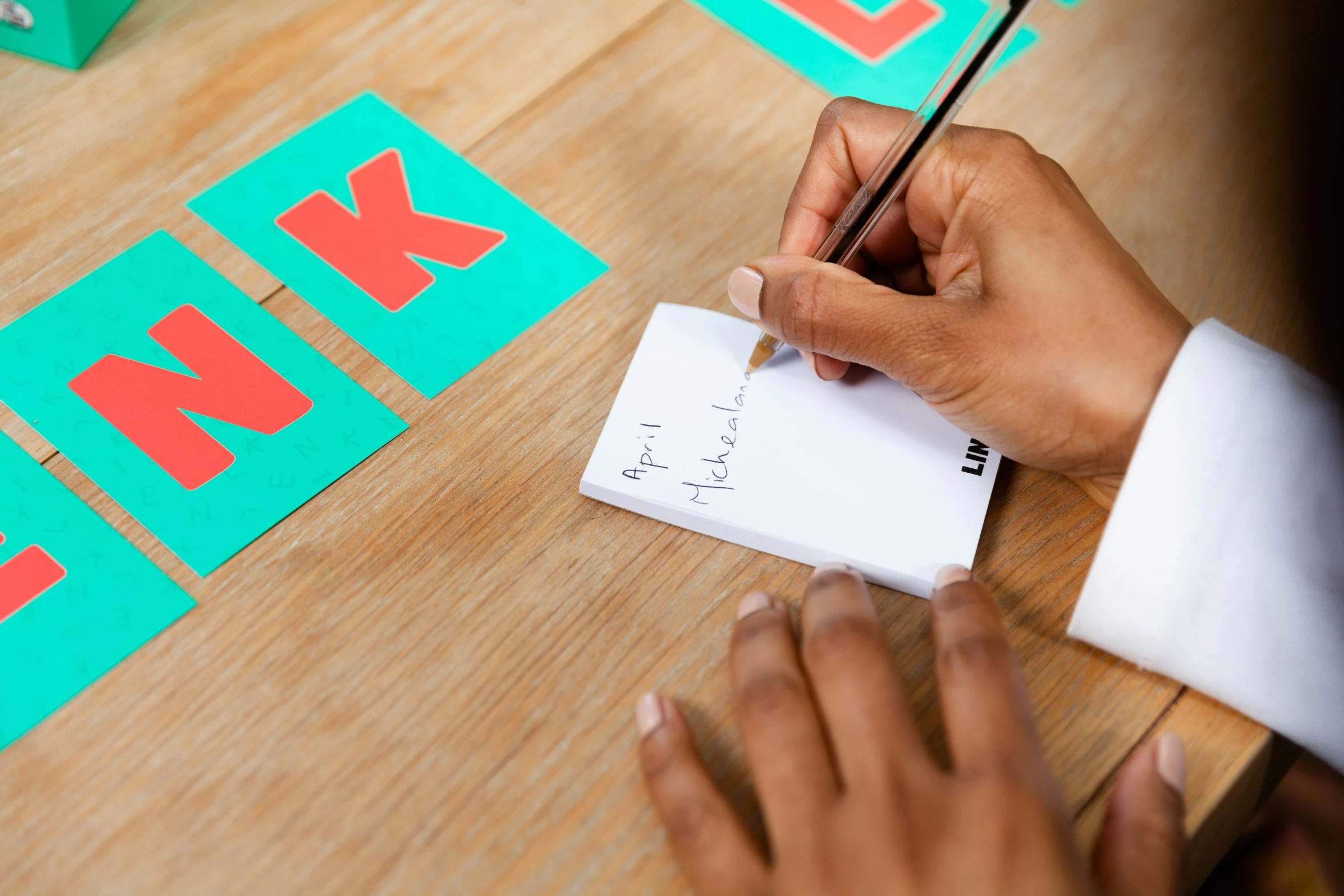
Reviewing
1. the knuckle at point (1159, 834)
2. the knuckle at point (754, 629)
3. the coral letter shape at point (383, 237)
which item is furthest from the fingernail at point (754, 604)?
the coral letter shape at point (383, 237)

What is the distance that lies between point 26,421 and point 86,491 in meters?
0.07

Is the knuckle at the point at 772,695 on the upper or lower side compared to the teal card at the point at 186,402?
upper

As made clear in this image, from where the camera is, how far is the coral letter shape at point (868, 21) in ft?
2.76

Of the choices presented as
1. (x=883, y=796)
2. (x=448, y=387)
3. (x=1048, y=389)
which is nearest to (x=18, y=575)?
(x=448, y=387)

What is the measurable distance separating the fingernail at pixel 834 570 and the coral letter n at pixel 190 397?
0.33 meters

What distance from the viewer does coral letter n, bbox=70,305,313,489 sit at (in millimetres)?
589

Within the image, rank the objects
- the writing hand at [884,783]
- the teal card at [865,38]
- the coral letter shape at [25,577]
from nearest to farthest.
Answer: the writing hand at [884,783] → the coral letter shape at [25,577] → the teal card at [865,38]

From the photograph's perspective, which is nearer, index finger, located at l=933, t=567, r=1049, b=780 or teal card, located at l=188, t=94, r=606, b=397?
index finger, located at l=933, t=567, r=1049, b=780

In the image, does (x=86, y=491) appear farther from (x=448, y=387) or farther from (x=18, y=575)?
(x=448, y=387)

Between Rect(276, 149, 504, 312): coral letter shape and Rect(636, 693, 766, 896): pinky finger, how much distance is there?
13.3 inches

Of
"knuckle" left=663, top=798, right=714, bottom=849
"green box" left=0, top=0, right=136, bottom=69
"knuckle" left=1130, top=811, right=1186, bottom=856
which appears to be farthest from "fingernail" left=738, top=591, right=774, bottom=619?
"green box" left=0, top=0, right=136, bottom=69

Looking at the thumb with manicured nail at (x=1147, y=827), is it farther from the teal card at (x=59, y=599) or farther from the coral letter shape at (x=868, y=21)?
the coral letter shape at (x=868, y=21)

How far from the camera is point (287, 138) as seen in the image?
2.44 feet

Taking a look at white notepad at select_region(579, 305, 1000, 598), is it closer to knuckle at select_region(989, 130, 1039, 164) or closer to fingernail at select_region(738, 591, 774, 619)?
fingernail at select_region(738, 591, 774, 619)
